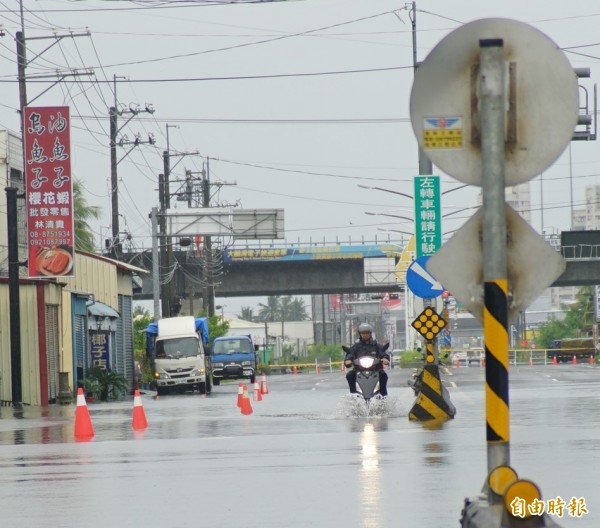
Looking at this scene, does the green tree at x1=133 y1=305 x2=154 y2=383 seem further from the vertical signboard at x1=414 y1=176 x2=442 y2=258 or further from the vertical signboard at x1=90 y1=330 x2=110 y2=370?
the vertical signboard at x1=414 y1=176 x2=442 y2=258

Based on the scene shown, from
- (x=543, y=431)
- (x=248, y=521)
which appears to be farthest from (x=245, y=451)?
(x=248, y=521)

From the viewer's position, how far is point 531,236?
7.55 metres

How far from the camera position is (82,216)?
70.4 m

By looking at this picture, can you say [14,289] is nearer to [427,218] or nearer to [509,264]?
[427,218]

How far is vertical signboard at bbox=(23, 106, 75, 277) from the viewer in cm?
3881

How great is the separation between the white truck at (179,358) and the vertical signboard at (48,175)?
13619mm

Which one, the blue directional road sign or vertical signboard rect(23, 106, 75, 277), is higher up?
vertical signboard rect(23, 106, 75, 277)

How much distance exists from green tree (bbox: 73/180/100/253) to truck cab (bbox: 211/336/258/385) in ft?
26.2

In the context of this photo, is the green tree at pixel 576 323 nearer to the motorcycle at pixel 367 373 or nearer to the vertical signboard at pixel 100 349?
the vertical signboard at pixel 100 349

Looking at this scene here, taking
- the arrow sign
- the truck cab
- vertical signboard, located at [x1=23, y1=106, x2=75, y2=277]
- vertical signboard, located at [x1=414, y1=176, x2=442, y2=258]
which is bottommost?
the truck cab

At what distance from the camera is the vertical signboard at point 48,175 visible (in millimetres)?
38812

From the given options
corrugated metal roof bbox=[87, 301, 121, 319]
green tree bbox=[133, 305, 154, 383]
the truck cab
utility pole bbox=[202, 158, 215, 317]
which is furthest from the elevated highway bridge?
corrugated metal roof bbox=[87, 301, 121, 319]

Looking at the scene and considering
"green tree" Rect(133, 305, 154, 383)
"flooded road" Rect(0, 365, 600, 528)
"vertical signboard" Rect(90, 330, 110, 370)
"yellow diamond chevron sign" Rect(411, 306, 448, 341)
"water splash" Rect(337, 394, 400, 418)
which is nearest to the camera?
"flooded road" Rect(0, 365, 600, 528)

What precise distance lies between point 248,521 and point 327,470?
3.90 meters
